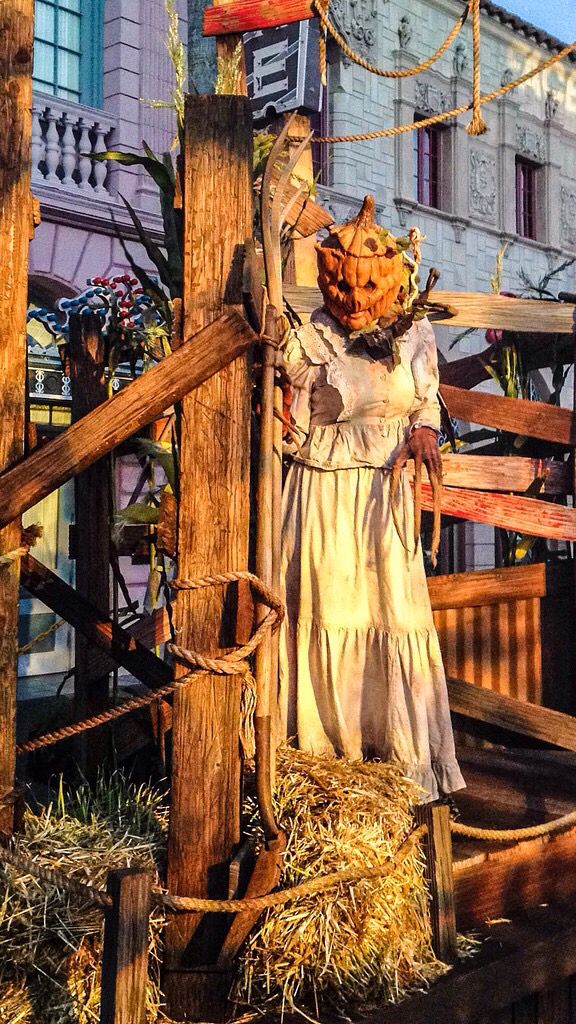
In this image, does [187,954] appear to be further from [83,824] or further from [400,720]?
[400,720]

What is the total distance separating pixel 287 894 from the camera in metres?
2.76

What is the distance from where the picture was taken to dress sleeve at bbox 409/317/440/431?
151 inches

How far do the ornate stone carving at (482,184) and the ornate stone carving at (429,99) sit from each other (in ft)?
3.09

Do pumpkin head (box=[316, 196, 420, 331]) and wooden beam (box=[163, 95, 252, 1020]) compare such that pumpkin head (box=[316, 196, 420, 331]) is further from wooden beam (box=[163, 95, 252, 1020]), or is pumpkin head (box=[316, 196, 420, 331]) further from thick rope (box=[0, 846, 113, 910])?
thick rope (box=[0, 846, 113, 910])

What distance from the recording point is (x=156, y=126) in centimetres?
1222

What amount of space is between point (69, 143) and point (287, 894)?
10191 mm

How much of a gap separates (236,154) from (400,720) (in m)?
1.93

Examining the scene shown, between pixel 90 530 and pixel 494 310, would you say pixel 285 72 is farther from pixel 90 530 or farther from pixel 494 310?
pixel 90 530

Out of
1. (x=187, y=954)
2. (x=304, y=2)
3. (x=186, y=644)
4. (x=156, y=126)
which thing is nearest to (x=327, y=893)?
(x=187, y=954)

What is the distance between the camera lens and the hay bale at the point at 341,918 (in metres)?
2.84

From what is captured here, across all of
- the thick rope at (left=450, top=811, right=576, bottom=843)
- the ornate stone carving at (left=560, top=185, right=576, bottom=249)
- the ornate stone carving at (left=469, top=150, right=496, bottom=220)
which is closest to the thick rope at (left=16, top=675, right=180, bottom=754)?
the thick rope at (left=450, top=811, right=576, bottom=843)

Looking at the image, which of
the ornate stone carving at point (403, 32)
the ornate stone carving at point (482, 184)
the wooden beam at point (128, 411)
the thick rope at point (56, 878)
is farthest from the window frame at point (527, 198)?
the thick rope at point (56, 878)

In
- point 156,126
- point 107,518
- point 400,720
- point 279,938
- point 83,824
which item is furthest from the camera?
point 156,126

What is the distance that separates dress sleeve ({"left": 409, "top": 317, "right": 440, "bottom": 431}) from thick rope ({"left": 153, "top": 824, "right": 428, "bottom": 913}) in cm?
152
